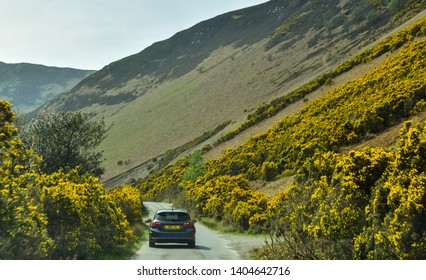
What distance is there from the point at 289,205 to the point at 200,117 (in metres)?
100

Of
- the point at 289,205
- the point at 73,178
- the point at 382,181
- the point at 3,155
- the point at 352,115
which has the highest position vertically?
the point at 3,155

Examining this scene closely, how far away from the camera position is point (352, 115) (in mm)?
37750

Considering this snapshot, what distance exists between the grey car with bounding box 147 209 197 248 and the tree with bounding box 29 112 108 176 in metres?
13.2

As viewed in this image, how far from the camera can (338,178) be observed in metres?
12.4

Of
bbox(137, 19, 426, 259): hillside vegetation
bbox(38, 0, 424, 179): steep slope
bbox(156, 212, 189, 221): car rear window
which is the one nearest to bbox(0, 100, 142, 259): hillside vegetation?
bbox(156, 212, 189, 221): car rear window

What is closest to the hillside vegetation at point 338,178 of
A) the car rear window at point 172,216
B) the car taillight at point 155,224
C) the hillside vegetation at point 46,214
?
the car rear window at point 172,216

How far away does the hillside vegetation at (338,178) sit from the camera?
9492mm

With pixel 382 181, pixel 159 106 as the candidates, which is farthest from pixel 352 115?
pixel 159 106

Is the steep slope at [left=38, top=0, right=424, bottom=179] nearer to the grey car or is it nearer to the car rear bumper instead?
the grey car

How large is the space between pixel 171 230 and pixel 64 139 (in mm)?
16588

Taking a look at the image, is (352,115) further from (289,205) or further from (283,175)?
(289,205)

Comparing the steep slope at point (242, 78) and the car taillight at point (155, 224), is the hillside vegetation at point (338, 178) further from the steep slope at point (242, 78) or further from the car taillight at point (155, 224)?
the steep slope at point (242, 78)

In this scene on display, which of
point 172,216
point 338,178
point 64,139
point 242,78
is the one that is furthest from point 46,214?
point 242,78

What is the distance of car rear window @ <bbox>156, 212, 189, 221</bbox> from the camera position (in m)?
18.4
